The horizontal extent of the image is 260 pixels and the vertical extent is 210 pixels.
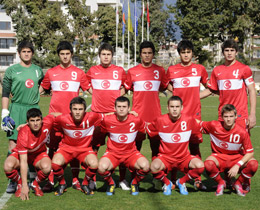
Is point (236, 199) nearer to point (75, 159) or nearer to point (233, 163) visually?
point (233, 163)

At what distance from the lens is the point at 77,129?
4.96 metres

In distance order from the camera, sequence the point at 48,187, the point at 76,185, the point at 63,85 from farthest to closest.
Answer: the point at 63,85 < the point at 76,185 < the point at 48,187

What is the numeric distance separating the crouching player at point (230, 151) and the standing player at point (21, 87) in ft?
7.28

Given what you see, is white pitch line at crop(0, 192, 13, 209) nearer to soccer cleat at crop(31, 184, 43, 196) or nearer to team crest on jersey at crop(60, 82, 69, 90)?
soccer cleat at crop(31, 184, 43, 196)

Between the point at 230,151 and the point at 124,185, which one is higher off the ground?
the point at 230,151

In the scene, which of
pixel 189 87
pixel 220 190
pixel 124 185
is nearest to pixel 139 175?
pixel 124 185

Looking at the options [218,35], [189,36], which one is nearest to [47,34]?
[189,36]

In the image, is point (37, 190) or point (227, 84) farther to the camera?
point (227, 84)

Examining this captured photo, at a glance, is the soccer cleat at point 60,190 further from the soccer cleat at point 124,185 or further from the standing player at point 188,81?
the standing player at point 188,81

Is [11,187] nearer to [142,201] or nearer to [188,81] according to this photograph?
[142,201]

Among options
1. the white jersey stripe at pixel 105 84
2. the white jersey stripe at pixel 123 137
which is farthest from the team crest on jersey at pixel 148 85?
the white jersey stripe at pixel 123 137

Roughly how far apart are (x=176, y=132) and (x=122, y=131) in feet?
2.15

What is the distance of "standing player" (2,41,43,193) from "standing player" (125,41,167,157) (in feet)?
4.25

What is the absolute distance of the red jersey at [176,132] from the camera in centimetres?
488
